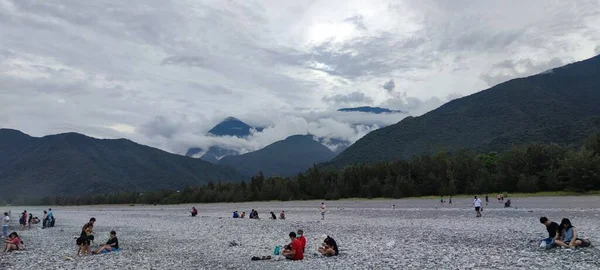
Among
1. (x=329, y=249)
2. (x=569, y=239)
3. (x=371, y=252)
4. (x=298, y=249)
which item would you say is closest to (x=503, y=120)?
(x=569, y=239)

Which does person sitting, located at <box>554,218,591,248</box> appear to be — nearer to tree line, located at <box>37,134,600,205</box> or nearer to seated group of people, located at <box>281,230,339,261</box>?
seated group of people, located at <box>281,230,339,261</box>

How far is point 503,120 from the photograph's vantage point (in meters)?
126

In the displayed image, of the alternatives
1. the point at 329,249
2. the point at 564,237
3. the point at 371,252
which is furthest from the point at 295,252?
the point at 564,237

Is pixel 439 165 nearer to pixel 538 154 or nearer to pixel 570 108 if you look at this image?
pixel 538 154

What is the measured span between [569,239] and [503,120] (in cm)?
12020

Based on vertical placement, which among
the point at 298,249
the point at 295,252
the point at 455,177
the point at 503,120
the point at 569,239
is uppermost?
the point at 503,120

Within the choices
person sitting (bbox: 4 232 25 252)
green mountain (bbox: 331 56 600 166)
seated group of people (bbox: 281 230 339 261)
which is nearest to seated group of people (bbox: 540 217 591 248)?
seated group of people (bbox: 281 230 339 261)

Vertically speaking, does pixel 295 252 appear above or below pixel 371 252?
above

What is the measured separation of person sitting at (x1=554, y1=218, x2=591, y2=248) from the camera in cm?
1580

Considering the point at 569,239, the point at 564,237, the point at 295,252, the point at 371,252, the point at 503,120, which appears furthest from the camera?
the point at 503,120

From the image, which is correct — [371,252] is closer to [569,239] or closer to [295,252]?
[295,252]

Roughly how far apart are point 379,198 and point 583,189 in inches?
1232

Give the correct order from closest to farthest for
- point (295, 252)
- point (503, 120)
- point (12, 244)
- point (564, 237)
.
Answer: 1. point (564, 237)
2. point (295, 252)
3. point (12, 244)
4. point (503, 120)

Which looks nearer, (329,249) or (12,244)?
(329,249)
